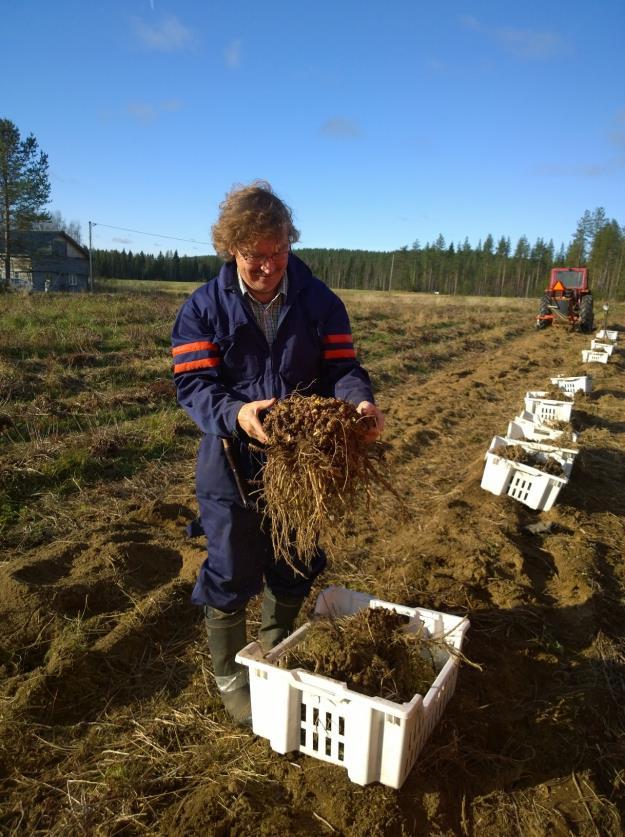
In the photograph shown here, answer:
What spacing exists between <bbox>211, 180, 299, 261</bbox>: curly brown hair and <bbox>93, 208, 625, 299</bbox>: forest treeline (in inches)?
2384

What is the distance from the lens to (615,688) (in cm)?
269

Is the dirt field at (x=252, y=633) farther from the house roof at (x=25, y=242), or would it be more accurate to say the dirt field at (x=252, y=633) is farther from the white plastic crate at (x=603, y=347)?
the house roof at (x=25, y=242)

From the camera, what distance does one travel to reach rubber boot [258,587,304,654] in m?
2.65

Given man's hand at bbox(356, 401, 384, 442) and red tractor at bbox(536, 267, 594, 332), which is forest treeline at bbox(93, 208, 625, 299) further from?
man's hand at bbox(356, 401, 384, 442)

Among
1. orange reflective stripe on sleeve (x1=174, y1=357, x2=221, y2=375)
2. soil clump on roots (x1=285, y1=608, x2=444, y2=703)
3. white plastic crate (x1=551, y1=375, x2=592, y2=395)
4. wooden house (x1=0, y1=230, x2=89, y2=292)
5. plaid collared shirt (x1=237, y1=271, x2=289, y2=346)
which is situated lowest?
soil clump on roots (x1=285, y1=608, x2=444, y2=703)

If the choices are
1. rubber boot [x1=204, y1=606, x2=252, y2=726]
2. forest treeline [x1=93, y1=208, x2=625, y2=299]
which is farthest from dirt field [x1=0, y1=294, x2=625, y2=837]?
forest treeline [x1=93, y1=208, x2=625, y2=299]

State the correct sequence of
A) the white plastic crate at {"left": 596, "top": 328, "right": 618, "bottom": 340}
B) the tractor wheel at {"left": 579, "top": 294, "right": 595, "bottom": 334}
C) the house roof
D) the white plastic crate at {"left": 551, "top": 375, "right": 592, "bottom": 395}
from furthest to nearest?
the house roof < the tractor wheel at {"left": 579, "top": 294, "right": 595, "bottom": 334} < the white plastic crate at {"left": 596, "top": 328, "right": 618, "bottom": 340} < the white plastic crate at {"left": 551, "top": 375, "right": 592, "bottom": 395}

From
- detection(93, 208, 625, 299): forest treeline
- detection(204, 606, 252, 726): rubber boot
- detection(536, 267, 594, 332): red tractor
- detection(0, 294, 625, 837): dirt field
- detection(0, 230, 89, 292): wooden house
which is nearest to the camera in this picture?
detection(0, 294, 625, 837): dirt field

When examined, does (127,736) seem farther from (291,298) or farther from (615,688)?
(615,688)

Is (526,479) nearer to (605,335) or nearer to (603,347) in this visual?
(603,347)

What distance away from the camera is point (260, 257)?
2238 millimetres

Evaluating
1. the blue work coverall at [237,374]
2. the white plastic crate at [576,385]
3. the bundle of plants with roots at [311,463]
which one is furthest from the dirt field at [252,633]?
the white plastic crate at [576,385]

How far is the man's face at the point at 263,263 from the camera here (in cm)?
222

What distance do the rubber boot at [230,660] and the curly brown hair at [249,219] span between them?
159cm
